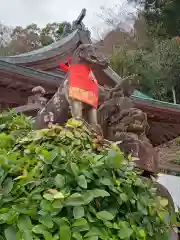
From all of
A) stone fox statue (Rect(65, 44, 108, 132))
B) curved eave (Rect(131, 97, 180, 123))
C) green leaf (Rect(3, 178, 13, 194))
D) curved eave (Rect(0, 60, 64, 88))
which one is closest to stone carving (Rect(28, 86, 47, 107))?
curved eave (Rect(0, 60, 64, 88))

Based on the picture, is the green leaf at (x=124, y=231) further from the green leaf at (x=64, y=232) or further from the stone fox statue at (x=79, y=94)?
the stone fox statue at (x=79, y=94)

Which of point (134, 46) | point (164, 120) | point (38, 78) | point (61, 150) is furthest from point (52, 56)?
point (134, 46)

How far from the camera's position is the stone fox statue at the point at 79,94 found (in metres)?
2.45

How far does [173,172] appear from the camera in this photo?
486 inches

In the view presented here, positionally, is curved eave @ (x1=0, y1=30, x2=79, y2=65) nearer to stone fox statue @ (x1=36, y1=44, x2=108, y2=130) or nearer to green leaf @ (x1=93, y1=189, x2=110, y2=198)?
stone fox statue @ (x1=36, y1=44, x2=108, y2=130)

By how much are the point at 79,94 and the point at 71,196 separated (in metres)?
1.25

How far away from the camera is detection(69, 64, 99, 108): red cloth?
97.5 inches

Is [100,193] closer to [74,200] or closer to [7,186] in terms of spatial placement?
[74,200]

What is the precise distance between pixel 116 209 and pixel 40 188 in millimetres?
275

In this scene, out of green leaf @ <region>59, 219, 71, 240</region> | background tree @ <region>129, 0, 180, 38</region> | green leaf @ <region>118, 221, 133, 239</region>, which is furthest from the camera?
background tree @ <region>129, 0, 180, 38</region>

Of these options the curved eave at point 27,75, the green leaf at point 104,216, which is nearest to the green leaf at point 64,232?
the green leaf at point 104,216

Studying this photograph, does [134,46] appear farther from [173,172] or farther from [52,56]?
[52,56]

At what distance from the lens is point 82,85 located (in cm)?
251

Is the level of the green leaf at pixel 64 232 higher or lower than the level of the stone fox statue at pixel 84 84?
lower
